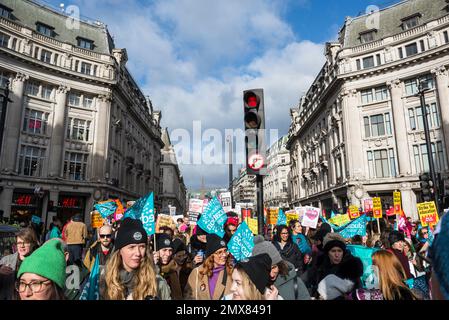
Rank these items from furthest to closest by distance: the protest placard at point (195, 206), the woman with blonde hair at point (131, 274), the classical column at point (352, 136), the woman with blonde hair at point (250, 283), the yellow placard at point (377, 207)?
the classical column at point (352, 136)
the yellow placard at point (377, 207)
the protest placard at point (195, 206)
the woman with blonde hair at point (131, 274)
the woman with blonde hair at point (250, 283)

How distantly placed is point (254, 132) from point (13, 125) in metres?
30.1

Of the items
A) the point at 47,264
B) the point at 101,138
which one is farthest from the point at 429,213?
the point at 101,138

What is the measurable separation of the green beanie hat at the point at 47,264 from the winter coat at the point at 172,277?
2073 millimetres

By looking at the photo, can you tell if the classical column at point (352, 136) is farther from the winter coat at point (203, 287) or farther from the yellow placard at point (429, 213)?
the winter coat at point (203, 287)

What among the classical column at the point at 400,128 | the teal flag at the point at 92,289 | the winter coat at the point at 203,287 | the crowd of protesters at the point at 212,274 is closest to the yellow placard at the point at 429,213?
the crowd of protesters at the point at 212,274

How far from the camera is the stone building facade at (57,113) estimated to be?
27094mm

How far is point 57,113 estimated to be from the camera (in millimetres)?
30125

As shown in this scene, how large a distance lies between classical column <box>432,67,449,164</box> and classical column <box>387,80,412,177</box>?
306 centimetres

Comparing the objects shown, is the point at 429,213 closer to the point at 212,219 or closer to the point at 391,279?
the point at 212,219

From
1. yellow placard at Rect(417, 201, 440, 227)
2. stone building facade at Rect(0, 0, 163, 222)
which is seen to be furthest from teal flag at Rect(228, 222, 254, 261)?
stone building facade at Rect(0, 0, 163, 222)
